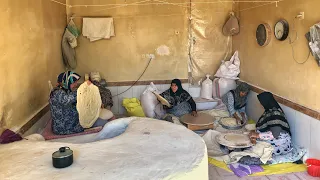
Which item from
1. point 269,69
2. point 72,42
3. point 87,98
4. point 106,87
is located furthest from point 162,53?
point 87,98

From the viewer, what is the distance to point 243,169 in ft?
10.7

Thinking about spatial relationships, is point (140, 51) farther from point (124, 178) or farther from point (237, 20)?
point (124, 178)

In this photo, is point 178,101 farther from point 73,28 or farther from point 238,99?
point 73,28

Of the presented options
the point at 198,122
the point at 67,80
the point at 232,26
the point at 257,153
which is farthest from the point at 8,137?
the point at 232,26

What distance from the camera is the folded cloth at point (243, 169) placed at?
3178 mm

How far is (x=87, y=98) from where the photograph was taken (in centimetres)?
303

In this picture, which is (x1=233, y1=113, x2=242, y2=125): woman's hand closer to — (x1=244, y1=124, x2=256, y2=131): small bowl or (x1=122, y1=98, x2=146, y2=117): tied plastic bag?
(x1=244, y1=124, x2=256, y2=131): small bowl

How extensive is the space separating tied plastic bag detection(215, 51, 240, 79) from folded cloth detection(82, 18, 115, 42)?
202 cm

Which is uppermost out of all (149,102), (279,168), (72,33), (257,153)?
(72,33)

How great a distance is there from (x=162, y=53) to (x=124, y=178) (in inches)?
157

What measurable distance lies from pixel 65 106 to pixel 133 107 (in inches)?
72.6

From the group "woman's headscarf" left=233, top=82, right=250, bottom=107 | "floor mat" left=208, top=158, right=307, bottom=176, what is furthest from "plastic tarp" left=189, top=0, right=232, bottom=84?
"floor mat" left=208, top=158, right=307, bottom=176

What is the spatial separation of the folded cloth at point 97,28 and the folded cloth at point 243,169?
3.01 m

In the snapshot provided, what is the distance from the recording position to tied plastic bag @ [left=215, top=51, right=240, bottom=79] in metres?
5.22
